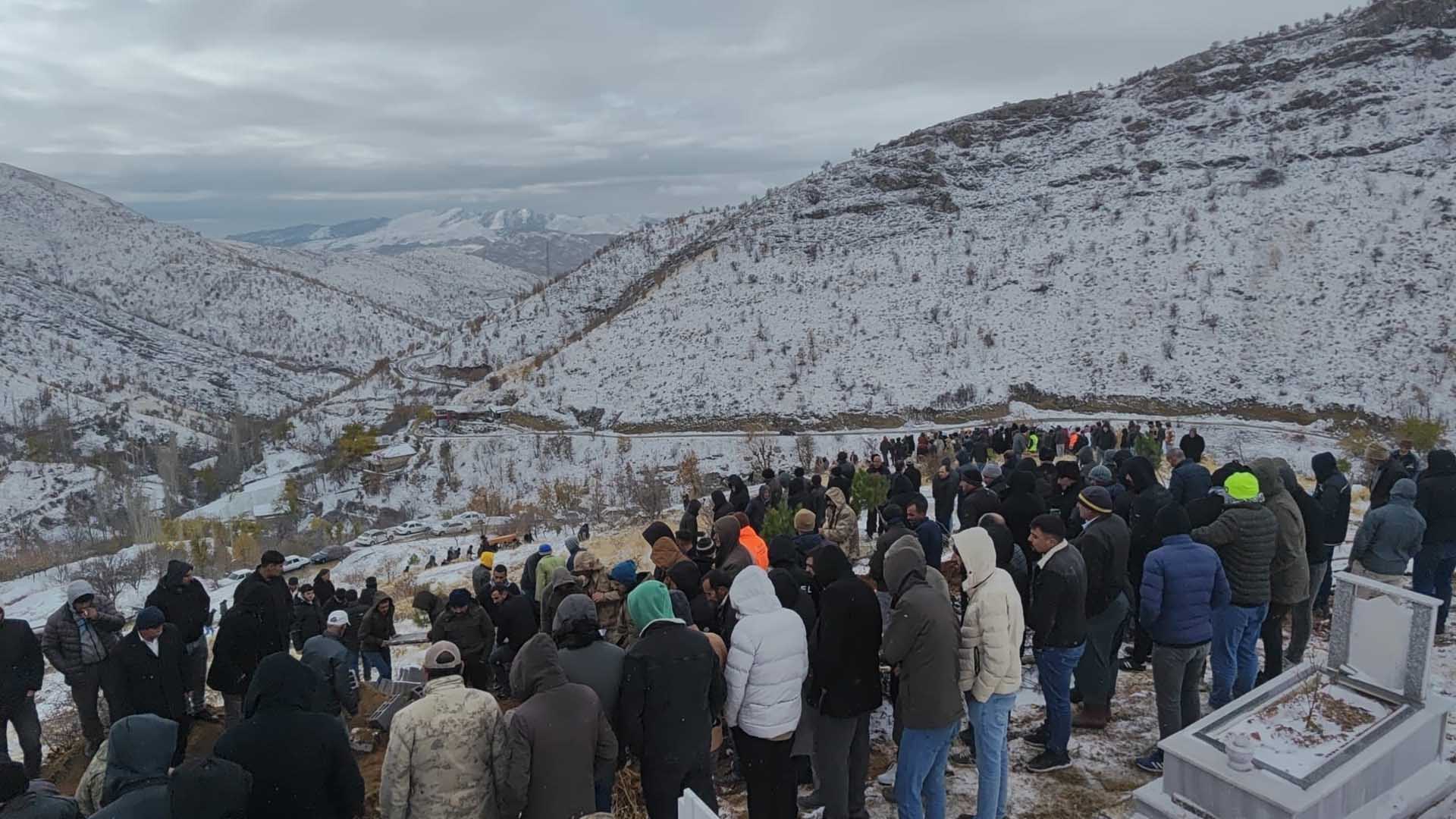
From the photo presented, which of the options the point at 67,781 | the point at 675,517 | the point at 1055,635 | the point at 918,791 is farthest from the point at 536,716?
the point at 675,517

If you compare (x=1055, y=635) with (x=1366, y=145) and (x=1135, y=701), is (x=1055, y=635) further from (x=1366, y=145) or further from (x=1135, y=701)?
(x=1366, y=145)

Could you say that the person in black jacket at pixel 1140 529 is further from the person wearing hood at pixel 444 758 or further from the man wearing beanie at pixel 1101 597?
the person wearing hood at pixel 444 758

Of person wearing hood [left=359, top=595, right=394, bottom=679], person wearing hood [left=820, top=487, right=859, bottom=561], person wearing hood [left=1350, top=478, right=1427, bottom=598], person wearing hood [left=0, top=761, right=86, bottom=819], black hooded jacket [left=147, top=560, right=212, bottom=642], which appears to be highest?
person wearing hood [left=0, top=761, right=86, bottom=819]

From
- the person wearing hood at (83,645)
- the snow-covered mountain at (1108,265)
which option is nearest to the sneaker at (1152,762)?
the person wearing hood at (83,645)

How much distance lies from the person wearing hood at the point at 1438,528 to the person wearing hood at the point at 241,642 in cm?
1013

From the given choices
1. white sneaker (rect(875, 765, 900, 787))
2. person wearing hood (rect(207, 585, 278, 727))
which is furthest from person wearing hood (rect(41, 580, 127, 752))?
white sneaker (rect(875, 765, 900, 787))

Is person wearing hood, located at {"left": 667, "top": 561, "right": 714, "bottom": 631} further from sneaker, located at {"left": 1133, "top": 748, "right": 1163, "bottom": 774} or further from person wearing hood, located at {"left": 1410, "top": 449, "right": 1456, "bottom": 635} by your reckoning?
person wearing hood, located at {"left": 1410, "top": 449, "right": 1456, "bottom": 635}

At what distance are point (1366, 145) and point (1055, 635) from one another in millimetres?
60745

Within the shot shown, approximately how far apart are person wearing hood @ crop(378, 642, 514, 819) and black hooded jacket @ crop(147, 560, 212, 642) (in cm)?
442

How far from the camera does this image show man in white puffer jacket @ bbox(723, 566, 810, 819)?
465 cm

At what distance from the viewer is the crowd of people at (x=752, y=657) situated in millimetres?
3980

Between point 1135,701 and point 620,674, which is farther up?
point 620,674

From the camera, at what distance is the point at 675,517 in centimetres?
2305

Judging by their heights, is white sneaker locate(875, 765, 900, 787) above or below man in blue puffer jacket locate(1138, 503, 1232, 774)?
below
